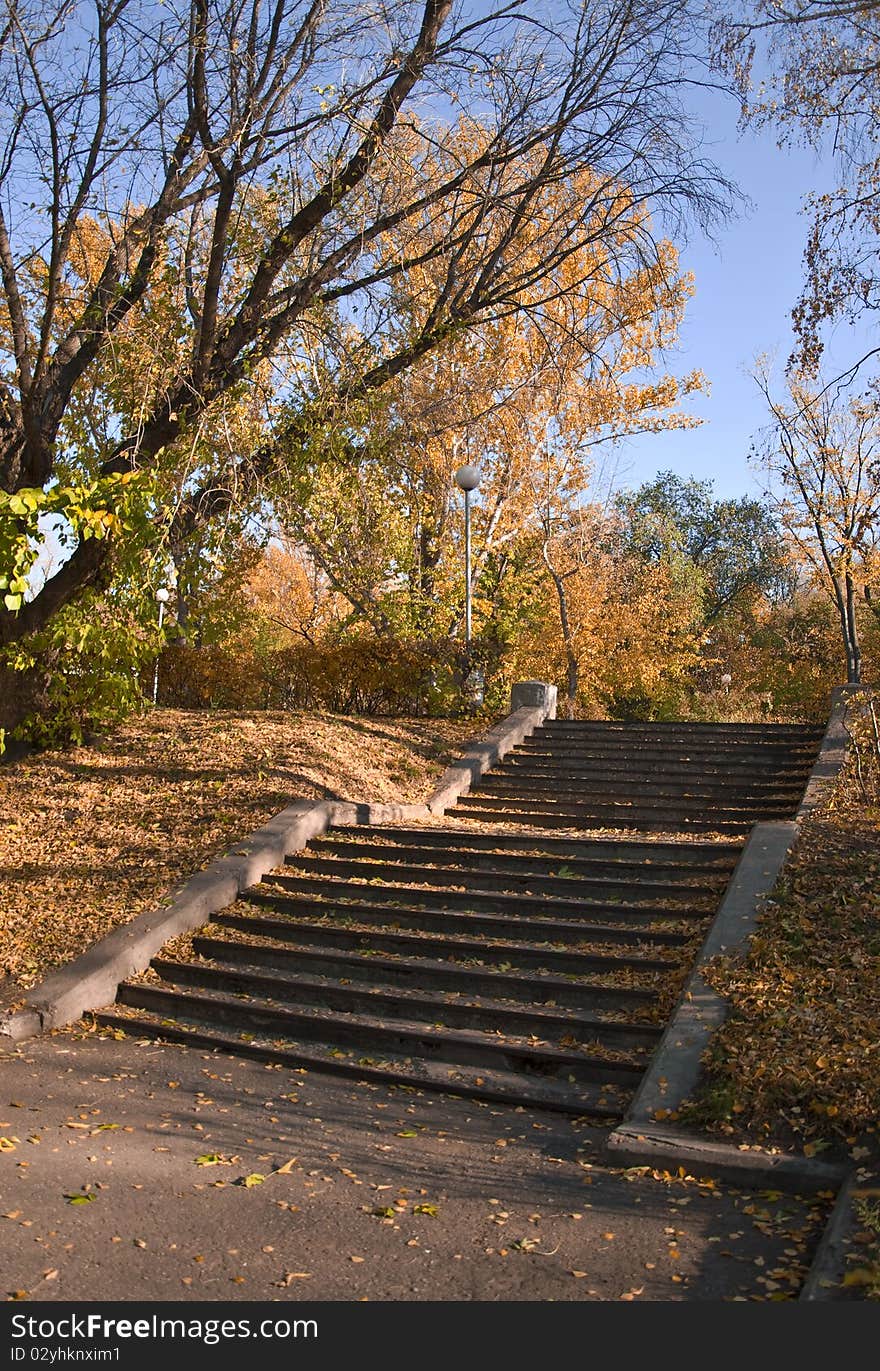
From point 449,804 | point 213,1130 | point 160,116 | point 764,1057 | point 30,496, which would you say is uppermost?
point 160,116

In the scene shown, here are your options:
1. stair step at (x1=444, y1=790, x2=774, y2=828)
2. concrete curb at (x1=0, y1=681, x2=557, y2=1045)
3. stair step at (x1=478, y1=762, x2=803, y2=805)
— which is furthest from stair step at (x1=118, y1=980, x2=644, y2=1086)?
stair step at (x1=478, y1=762, x2=803, y2=805)

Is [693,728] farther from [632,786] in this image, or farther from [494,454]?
[494,454]

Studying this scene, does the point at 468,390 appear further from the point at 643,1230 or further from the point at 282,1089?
the point at 643,1230

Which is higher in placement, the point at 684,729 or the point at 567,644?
the point at 567,644

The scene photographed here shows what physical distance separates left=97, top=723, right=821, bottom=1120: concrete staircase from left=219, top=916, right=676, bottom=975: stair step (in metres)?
0.01

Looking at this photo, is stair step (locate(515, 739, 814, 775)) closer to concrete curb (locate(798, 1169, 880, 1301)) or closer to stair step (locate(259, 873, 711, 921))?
stair step (locate(259, 873, 711, 921))

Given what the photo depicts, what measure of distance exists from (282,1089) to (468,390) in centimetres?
1215

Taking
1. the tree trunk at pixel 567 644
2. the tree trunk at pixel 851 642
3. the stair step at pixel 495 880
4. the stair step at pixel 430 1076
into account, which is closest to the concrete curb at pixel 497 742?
the stair step at pixel 495 880

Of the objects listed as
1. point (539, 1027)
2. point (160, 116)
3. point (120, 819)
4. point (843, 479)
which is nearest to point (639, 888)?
point (539, 1027)

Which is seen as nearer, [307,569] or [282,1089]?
[282,1089]

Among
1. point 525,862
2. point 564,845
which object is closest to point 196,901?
point 525,862

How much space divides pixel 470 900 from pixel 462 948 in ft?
2.95

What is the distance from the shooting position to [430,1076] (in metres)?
6.91

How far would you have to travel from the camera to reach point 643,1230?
4789 mm
